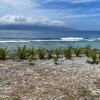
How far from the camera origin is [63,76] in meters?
12.8

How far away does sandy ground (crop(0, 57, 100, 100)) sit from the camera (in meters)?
9.66

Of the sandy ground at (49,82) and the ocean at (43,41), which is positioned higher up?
the ocean at (43,41)

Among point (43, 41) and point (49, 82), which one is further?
Result: point (43, 41)

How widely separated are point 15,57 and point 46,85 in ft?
27.9

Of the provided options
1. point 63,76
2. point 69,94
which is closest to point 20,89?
point 69,94

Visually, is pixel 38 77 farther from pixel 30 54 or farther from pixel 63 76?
pixel 30 54

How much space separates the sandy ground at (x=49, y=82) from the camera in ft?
31.7

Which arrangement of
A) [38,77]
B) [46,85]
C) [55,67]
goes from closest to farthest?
1. [46,85]
2. [38,77]
3. [55,67]

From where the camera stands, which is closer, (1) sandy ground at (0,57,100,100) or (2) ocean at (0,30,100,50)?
(1) sandy ground at (0,57,100,100)

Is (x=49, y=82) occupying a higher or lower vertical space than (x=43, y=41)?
lower

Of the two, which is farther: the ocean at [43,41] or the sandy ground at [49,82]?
the ocean at [43,41]

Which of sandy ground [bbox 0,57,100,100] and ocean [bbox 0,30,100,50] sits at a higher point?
ocean [bbox 0,30,100,50]

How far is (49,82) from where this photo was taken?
11484mm

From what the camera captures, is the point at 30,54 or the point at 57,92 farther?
the point at 30,54
